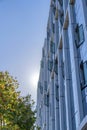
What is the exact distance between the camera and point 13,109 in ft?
70.9

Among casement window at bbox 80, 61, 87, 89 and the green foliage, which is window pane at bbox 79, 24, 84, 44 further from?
the green foliage

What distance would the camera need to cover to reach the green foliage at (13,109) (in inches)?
829

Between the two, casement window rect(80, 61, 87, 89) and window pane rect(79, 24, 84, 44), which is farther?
window pane rect(79, 24, 84, 44)

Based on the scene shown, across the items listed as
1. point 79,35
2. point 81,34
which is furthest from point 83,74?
point 79,35

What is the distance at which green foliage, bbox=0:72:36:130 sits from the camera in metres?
21.1

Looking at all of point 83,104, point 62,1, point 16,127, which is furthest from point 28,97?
point 62,1

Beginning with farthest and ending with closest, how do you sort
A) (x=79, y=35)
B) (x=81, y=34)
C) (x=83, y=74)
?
(x=79, y=35)
(x=81, y=34)
(x=83, y=74)

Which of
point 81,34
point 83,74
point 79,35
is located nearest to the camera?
point 83,74

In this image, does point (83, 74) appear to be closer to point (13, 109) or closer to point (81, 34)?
point (81, 34)

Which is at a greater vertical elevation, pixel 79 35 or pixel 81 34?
pixel 79 35

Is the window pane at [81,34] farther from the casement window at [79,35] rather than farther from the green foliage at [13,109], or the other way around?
the green foliage at [13,109]

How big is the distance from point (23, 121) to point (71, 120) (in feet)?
13.7

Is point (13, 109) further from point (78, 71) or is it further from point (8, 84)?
point (78, 71)

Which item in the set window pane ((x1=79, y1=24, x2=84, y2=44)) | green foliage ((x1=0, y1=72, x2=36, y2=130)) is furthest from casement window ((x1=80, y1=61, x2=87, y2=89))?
green foliage ((x1=0, y1=72, x2=36, y2=130))
